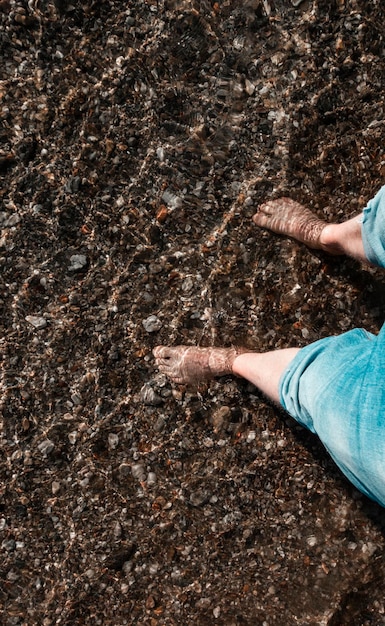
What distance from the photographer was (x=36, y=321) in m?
2.40

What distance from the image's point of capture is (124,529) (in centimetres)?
245

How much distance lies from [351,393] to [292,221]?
1.00 m

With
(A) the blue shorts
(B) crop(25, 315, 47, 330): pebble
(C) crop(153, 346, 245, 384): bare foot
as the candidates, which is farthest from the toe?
(A) the blue shorts

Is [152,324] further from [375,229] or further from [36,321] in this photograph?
[375,229]

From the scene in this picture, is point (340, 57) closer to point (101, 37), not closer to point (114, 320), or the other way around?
point (101, 37)

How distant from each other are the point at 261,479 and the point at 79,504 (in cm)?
77

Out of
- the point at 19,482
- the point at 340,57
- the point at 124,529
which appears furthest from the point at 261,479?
the point at 340,57

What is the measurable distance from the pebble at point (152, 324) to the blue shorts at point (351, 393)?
2.16 ft

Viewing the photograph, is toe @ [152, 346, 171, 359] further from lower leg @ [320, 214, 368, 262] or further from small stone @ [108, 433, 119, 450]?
lower leg @ [320, 214, 368, 262]

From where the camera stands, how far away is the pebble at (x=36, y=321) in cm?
240

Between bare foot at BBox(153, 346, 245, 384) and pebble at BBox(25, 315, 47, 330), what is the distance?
0.47 meters

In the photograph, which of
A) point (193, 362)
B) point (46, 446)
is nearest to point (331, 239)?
point (193, 362)

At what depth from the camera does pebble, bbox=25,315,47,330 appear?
2398 millimetres

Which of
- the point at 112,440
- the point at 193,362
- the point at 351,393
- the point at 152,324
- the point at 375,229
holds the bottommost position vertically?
the point at 112,440
